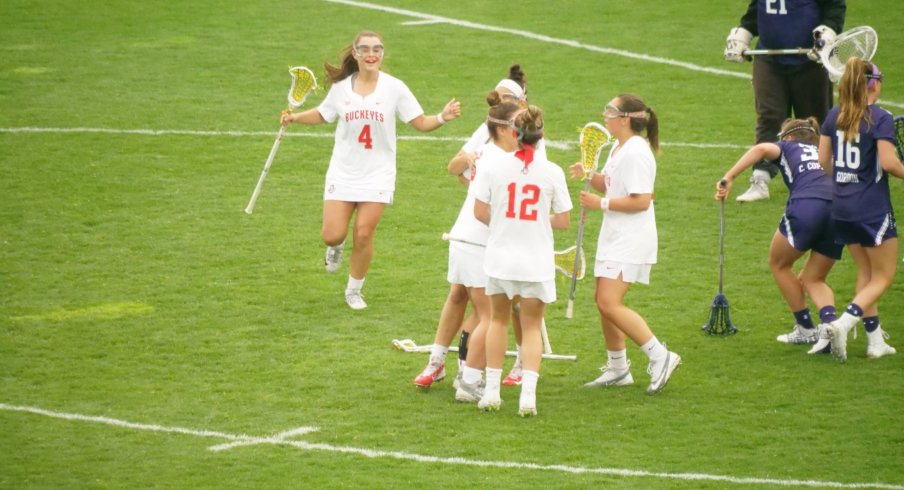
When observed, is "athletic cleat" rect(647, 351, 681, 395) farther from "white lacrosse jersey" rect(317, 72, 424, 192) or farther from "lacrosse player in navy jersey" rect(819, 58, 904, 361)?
"white lacrosse jersey" rect(317, 72, 424, 192)

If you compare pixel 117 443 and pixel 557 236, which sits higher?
pixel 557 236

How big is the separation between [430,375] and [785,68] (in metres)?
6.72

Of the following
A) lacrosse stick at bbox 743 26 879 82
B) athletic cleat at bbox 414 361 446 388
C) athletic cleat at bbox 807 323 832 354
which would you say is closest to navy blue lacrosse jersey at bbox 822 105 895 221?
athletic cleat at bbox 807 323 832 354

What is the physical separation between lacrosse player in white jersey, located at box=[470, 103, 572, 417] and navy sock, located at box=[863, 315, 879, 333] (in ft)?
9.23

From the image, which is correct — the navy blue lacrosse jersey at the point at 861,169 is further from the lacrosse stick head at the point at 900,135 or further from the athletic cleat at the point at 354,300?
the athletic cleat at the point at 354,300

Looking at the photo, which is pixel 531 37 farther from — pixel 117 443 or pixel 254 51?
pixel 117 443

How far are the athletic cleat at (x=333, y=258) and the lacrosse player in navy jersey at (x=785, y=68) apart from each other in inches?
194

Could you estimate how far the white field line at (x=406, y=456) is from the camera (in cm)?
871

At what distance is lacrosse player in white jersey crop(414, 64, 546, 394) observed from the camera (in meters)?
10.1

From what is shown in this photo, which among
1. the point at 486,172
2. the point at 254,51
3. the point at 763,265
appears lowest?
the point at 763,265

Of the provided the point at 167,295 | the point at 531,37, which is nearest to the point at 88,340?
the point at 167,295

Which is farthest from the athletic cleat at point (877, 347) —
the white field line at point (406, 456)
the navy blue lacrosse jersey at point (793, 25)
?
the navy blue lacrosse jersey at point (793, 25)

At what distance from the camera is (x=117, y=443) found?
946cm

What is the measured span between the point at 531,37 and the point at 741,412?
43.8 ft
